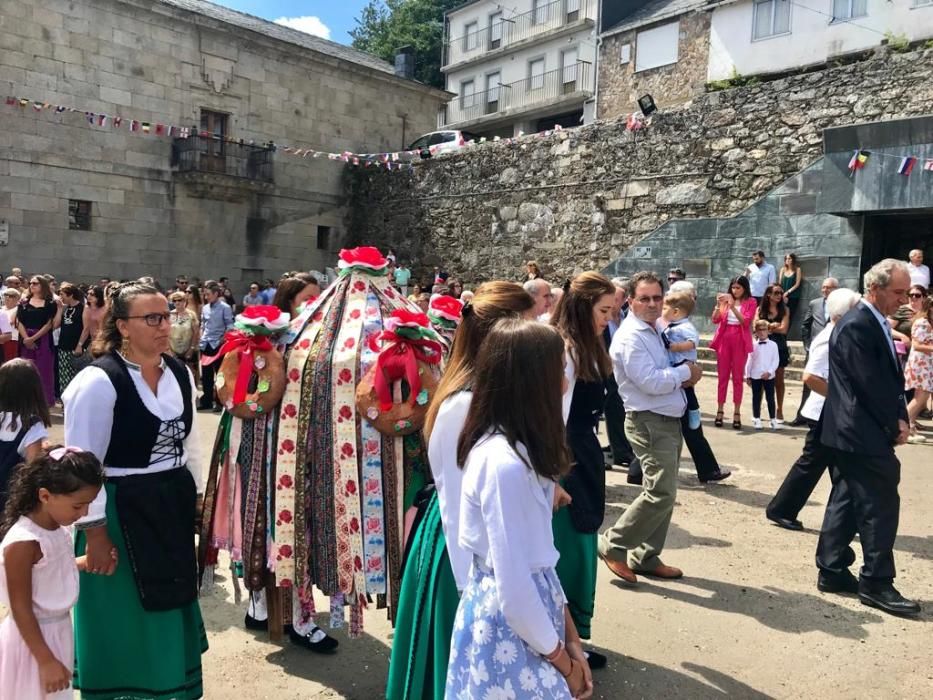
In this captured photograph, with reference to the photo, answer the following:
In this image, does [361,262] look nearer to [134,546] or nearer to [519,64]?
[134,546]

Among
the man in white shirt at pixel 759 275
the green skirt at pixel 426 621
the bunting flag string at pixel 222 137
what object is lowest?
the green skirt at pixel 426 621

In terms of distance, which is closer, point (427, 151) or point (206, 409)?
point (206, 409)

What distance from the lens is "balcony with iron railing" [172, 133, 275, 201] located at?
746 inches

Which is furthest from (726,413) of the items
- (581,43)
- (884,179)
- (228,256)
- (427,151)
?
(581,43)

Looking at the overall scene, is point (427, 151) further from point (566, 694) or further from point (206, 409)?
point (566, 694)

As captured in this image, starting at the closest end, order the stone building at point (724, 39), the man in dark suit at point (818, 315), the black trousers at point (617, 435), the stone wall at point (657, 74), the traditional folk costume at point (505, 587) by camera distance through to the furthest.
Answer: the traditional folk costume at point (505, 587)
the black trousers at point (617, 435)
the man in dark suit at point (818, 315)
the stone building at point (724, 39)
the stone wall at point (657, 74)

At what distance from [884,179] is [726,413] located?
4754 millimetres

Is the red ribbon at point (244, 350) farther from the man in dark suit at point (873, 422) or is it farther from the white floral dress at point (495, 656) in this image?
the man in dark suit at point (873, 422)

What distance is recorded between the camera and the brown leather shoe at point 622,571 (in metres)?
4.34

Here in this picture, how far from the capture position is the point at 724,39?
25406 millimetres

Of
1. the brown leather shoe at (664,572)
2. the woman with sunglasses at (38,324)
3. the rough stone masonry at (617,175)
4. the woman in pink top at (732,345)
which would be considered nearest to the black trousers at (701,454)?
the brown leather shoe at (664,572)

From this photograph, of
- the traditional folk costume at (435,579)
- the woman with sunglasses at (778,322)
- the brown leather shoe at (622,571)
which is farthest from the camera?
the woman with sunglasses at (778,322)

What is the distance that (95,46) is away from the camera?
17453mm

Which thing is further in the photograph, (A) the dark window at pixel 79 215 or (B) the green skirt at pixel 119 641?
(A) the dark window at pixel 79 215
